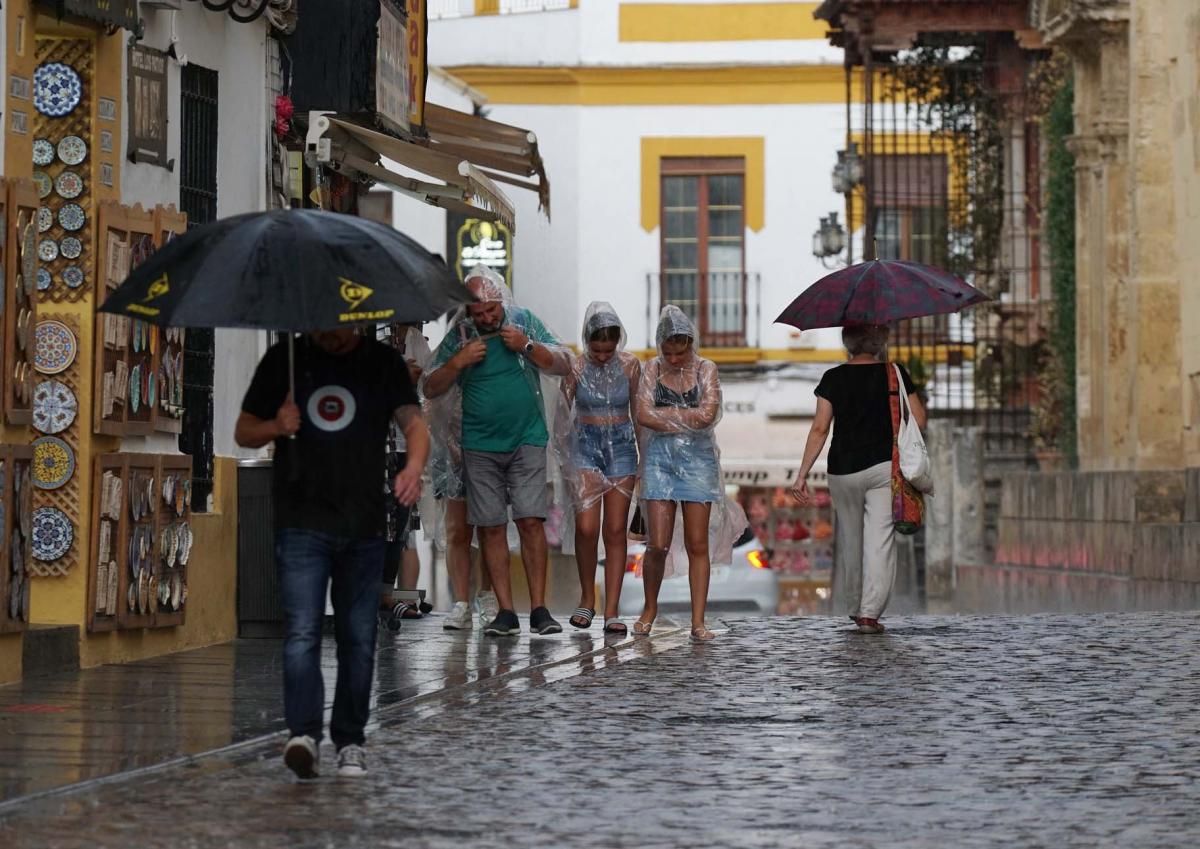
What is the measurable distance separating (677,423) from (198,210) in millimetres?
2962

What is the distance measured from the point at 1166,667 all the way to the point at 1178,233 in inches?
362

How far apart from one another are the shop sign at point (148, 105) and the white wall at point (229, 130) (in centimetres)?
12

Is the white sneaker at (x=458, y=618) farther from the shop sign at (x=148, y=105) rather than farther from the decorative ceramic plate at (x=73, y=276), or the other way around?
the decorative ceramic plate at (x=73, y=276)

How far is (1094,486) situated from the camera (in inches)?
888

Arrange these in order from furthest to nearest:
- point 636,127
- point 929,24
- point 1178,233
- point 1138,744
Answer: point 636,127
point 929,24
point 1178,233
point 1138,744

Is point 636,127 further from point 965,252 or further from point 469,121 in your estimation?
point 469,121

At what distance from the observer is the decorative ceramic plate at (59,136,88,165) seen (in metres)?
13.4

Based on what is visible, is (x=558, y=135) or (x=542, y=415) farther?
(x=558, y=135)

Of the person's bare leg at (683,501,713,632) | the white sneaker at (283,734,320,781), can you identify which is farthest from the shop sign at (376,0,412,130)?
the white sneaker at (283,734,320,781)

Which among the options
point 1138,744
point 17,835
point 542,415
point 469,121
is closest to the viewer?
point 17,835

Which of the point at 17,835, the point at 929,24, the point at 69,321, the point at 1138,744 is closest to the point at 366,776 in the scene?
the point at 17,835

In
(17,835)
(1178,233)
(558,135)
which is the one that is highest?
(558,135)

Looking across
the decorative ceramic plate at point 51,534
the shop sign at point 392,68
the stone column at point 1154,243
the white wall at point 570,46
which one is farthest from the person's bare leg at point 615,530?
the white wall at point 570,46

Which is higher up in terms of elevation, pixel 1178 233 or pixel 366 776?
pixel 1178 233
